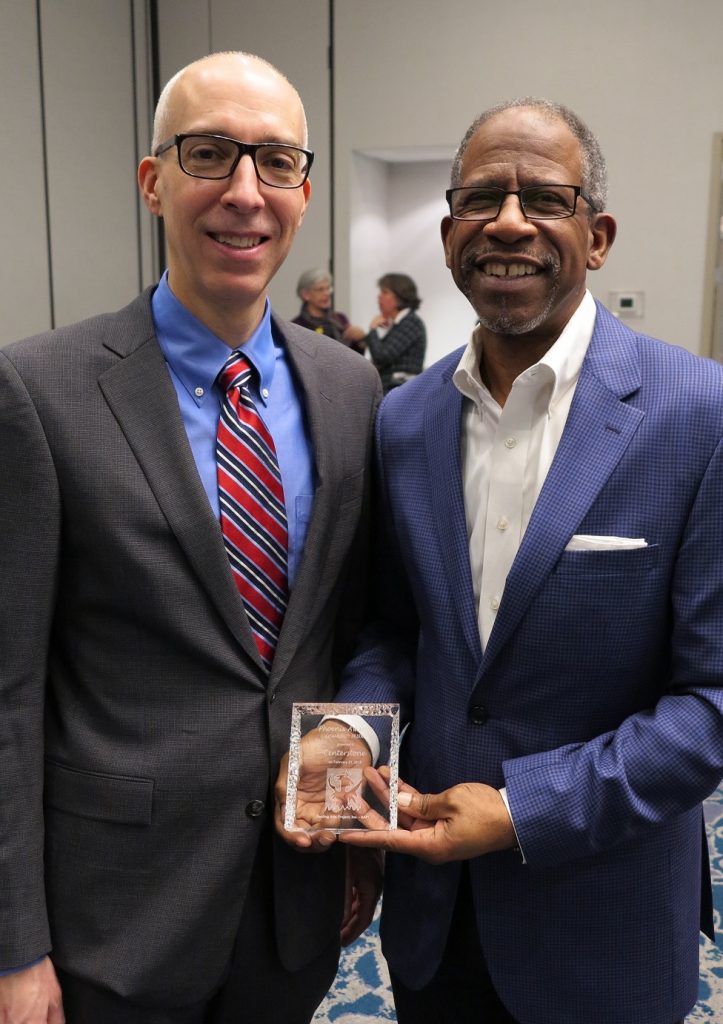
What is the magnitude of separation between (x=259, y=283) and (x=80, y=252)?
7.22 metres

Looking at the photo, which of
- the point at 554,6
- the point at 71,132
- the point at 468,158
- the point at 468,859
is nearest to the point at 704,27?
the point at 554,6

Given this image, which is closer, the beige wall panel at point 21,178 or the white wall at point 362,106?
the beige wall panel at point 21,178

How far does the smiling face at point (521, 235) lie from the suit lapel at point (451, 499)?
16cm

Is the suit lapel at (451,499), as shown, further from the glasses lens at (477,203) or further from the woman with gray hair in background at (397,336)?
the woman with gray hair in background at (397,336)

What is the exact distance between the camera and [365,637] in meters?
1.72

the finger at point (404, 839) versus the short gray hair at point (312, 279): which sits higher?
the short gray hair at point (312, 279)

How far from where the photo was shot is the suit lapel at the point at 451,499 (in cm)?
146

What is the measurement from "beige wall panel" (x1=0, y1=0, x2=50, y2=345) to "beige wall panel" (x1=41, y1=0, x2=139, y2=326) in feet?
0.49

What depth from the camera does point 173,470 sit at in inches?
55.6

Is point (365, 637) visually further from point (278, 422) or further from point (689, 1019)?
point (689, 1019)

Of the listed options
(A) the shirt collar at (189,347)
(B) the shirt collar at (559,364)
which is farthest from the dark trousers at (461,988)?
(A) the shirt collar at (189,347)

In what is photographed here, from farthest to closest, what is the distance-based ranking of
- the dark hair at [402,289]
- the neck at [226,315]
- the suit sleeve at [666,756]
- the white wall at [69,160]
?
the dark hair at [402,289], the white wall at [69,160], the neck at [226,315], the suit sleeve at [666,756]

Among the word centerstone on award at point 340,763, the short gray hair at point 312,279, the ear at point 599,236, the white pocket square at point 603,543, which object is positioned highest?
the ear at point 599,236

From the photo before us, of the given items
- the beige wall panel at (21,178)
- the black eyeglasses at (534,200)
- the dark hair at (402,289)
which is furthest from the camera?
the dark hair at (402,289)
